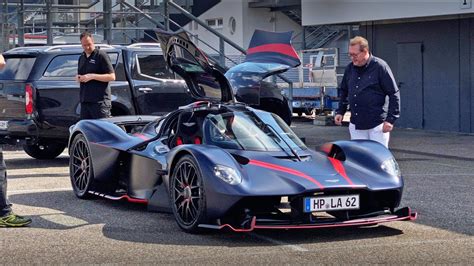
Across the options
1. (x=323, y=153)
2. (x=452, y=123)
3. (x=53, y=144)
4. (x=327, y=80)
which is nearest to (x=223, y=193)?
(x=323, y=153)

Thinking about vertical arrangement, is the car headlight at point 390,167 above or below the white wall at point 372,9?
below

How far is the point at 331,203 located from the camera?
850cm

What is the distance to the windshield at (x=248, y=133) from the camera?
30.6ft

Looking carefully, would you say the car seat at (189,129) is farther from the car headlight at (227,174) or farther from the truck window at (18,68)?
the truck window at (18,68)

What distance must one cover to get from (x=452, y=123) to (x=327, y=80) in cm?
536

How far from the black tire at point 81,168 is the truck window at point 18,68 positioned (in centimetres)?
399

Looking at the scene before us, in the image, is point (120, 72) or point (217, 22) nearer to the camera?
point (120, 72)

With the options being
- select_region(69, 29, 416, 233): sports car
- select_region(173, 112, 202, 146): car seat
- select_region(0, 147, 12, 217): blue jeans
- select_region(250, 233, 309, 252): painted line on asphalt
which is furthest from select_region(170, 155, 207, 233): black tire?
select_region(0, 147, 12, 217): blue jeans

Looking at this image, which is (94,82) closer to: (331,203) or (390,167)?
(390,167)

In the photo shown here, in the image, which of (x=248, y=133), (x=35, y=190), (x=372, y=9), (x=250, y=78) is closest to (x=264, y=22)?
(x=372, y=9)

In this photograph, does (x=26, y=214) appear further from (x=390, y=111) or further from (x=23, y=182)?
(x=390, y=111)

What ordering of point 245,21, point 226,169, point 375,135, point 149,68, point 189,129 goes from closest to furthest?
point 226,169 → point 189,129 → point 375,135 → point 149,68 → point 245,21

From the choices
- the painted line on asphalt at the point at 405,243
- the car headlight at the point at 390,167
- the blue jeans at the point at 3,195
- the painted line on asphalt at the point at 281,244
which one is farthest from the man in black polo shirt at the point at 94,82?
the painted line on asphalt at the point at 405,243

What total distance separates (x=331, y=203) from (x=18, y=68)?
313 inches
